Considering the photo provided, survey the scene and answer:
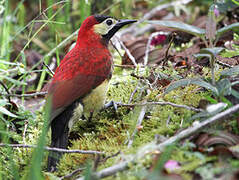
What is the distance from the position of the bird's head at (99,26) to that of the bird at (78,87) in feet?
0.04

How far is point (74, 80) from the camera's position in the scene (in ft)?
9.77

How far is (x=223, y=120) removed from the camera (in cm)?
214

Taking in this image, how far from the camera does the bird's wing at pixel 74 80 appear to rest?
2.82 metres

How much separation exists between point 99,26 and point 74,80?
946mm

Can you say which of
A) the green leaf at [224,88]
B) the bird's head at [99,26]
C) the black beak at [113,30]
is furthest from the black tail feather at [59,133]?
the green leaf at [224,88]

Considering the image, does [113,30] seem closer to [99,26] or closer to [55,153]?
[99,26]

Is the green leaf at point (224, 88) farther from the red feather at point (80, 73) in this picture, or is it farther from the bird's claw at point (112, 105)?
the red feather at point (80, 73)

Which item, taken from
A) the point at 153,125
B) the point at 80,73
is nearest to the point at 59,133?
the point at 80,73

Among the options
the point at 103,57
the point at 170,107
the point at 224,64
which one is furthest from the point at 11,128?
the point at 224,64

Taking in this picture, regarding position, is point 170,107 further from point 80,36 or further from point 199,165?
point 80,36

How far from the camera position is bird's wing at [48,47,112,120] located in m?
2.82

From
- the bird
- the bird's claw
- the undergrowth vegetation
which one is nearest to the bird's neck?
the bird

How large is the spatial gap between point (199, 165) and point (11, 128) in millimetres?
2209

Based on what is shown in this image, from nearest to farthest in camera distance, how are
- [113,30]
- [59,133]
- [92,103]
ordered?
[59,133], [92,103], [113,30]
